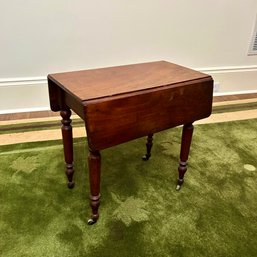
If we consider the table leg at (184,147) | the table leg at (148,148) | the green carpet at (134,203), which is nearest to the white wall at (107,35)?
the green carpet at (134,203)

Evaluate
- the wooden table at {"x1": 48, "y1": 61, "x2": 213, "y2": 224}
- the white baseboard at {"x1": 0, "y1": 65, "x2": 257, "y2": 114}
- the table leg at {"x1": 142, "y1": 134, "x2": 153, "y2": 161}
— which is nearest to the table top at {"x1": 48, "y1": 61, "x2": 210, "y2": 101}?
the wooden table at {"x1": 48, "y1": 61, "x2": 213, "y2": 224}

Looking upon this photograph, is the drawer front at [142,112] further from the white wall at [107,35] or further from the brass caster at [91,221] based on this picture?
the white wall at [107,35]

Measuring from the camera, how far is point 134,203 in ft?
4.76

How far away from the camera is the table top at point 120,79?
1114mm

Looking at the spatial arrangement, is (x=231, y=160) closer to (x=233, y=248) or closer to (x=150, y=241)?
(x=233, y=248)

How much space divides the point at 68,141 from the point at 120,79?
0.43 m

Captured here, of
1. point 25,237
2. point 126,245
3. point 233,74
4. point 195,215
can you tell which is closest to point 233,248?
point 195,215

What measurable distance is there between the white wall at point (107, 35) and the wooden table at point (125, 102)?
40.8 inches

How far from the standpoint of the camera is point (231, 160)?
1839 mm

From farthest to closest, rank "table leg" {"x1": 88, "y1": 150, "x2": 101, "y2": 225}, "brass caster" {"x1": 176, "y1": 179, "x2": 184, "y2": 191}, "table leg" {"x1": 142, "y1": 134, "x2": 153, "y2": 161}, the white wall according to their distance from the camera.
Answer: the white wall → "table leg" {"x1": 142, "y1": 134, "x2": 153, "y2": 161} → "brass caster" {"x1": 176, "y1": 179, "x2": 184, "y2": 191} → "table leg" {"x1": 88, "y1": 150, "x2": 101, "y2": 225}

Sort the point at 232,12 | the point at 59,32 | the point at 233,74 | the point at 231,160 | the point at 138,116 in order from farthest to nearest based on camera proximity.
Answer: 1. the point at 233,74
2. the point at 232,12
3. the point at 59,32
4. the point at 231,160
5. the point at 138,116

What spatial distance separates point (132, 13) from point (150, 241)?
1.87 metres

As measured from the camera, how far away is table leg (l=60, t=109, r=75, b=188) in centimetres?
137

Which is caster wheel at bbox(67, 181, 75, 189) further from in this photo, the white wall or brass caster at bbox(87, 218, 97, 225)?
the white wall
